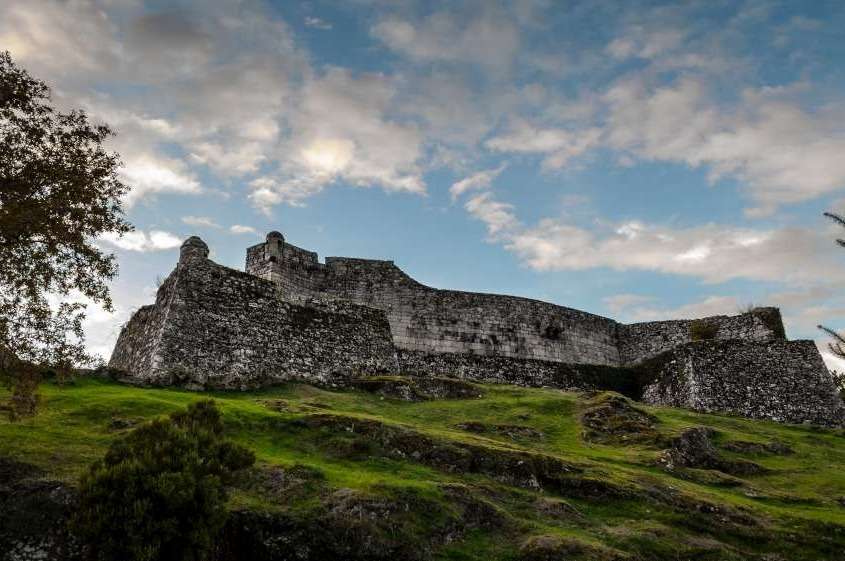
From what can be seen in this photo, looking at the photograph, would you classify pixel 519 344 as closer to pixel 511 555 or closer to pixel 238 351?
pixel 238 351

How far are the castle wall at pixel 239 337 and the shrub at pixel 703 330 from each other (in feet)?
80.2

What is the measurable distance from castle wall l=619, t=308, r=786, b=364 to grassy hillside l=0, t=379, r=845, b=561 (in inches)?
740

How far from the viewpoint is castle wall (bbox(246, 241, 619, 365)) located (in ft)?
118

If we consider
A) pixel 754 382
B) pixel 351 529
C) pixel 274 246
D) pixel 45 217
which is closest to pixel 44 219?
pixel 45 217

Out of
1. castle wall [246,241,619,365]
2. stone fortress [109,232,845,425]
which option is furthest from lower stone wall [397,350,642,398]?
castle wall [246,241,619,365]

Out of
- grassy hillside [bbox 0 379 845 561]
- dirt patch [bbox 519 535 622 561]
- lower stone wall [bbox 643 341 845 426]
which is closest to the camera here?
dirt patch [bbox 519 535 622 561]

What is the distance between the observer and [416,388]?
27344mm

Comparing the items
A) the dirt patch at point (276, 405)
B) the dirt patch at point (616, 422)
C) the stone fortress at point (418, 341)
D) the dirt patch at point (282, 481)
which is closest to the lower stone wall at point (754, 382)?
the stone fortress at point (418, 341)

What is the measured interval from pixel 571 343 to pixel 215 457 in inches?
1322

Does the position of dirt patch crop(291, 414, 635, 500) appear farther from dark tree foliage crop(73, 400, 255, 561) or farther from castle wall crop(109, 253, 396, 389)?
castle wall crop(109, 253, 396, 389)

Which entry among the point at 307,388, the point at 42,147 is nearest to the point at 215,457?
the point at 42,147

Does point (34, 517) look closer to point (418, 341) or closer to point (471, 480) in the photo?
point (471, 480)

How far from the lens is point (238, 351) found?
84.4ft

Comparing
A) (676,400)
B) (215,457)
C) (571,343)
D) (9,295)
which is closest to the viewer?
(215,457)
